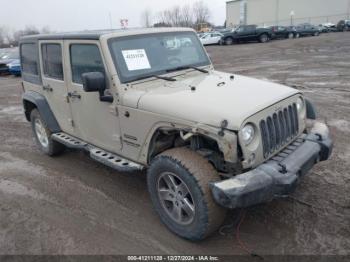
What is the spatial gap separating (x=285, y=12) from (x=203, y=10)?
4097 cm

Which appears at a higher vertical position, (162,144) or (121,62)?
(121,62)

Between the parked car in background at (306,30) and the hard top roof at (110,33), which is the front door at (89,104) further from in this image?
the parked car in background at (306,30)

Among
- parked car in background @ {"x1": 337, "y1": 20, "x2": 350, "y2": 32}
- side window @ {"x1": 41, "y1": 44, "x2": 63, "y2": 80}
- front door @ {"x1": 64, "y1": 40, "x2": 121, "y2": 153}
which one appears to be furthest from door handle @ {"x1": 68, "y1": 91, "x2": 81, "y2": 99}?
parked car in background @ {"x1": 337, "y1": 20, "x2": 350, "y2": 32}

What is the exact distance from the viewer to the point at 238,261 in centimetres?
310

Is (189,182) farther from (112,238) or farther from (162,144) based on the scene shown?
(112,238)

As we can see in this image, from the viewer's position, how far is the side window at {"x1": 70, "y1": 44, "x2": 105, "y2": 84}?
398 cm

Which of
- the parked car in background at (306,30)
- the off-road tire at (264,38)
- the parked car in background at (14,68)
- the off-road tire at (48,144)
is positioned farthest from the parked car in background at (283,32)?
the off-road tire at (48,144)

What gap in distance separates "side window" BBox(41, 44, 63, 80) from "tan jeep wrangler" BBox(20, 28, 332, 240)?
0.03 meters

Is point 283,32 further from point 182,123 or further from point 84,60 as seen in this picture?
point 182,123

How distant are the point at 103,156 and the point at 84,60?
4.10ft

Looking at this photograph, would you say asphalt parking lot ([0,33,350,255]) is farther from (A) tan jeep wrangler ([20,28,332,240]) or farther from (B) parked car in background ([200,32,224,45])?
(B) parked car in background ([200,32,224,45])

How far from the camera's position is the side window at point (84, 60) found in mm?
3983

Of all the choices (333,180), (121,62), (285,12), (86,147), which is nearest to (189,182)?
(121,62)

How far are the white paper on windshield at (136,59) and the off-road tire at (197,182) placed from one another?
1171 millimetres
